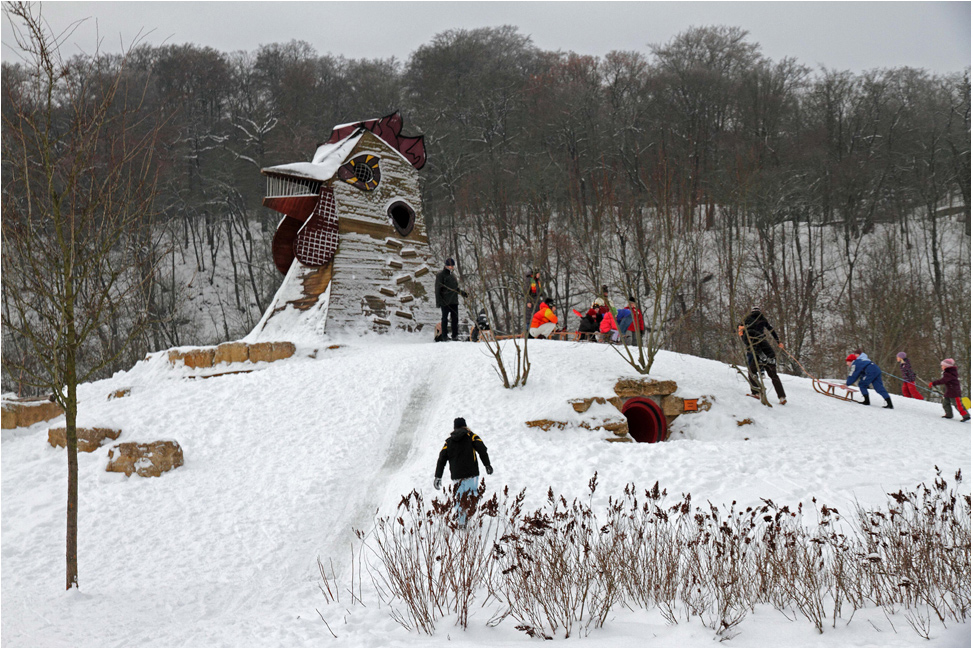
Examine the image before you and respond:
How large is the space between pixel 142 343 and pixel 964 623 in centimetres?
2650

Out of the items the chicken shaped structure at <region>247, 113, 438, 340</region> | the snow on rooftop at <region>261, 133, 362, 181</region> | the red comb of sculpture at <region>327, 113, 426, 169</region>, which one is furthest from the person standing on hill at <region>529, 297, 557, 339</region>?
the snow on rooftop at <region>261, 133, 362, 181</region>

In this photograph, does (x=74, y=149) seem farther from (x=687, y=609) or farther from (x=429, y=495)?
(x=687, y=609)

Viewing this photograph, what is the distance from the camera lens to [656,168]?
21375mm

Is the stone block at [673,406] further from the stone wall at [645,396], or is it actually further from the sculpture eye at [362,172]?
the sculpture eye at [362,172]

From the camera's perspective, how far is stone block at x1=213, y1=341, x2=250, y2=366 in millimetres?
13227

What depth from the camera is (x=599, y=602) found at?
4.87 meters

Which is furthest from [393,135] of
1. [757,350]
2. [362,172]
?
[757,350]

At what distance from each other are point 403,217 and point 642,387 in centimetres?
902

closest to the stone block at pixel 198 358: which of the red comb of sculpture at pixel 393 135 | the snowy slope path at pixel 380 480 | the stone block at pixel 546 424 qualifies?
the snowy slope path at pixel 380 480

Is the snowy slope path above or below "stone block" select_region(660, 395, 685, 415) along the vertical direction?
below

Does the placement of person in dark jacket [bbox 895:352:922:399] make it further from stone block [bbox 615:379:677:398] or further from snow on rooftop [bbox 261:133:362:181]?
snow on rooftop [bbox 261:133:362:181]

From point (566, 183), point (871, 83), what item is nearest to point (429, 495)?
point (566, 183)

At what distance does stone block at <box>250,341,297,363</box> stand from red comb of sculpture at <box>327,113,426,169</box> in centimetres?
678

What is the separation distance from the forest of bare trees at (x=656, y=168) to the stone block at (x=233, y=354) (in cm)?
984
